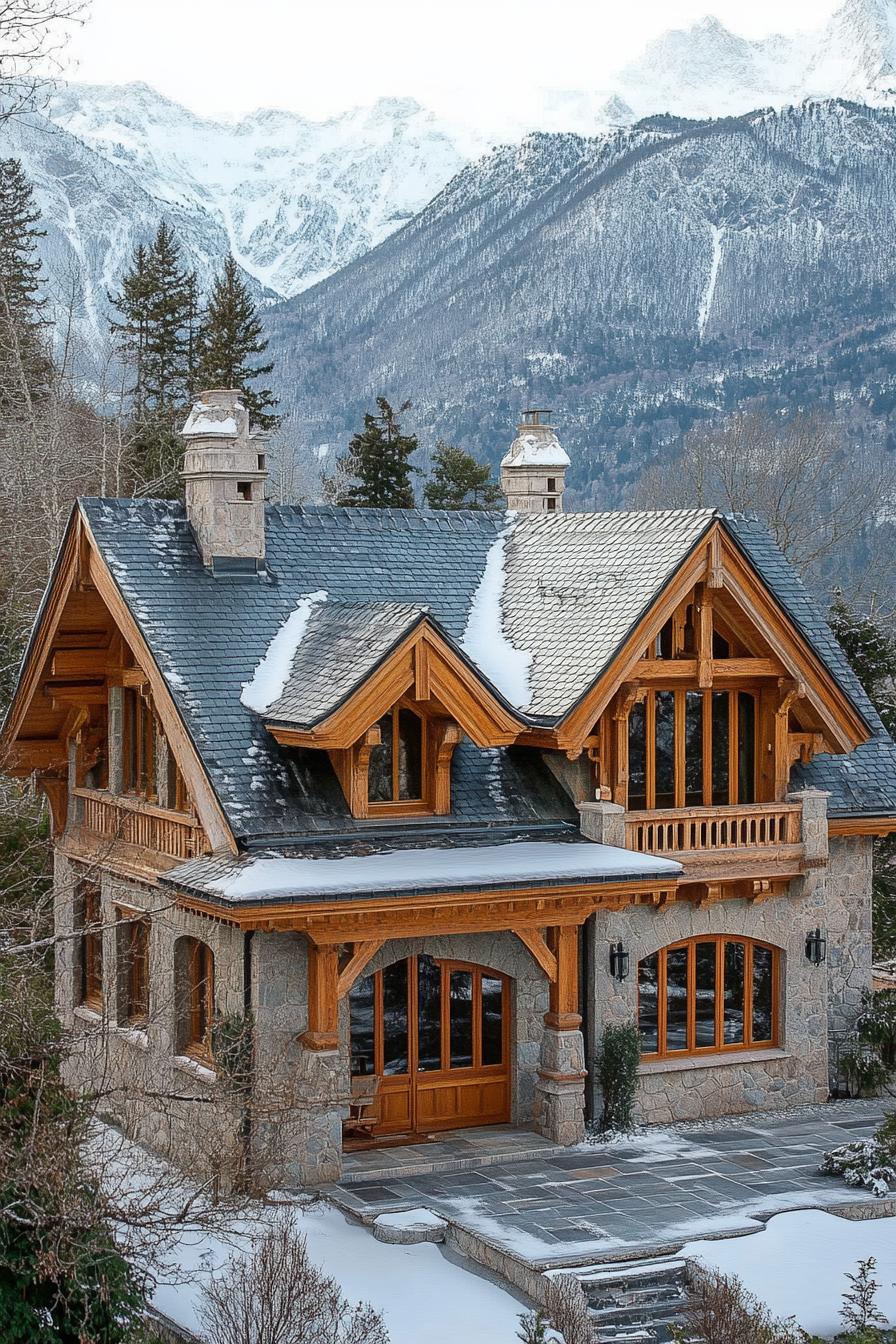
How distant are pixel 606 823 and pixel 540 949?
1801 millimetres

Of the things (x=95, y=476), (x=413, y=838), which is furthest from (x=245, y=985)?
(x=95, y=476)

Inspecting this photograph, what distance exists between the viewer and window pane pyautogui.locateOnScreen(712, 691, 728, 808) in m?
23.4

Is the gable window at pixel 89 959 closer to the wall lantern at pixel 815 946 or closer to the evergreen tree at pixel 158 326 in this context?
the wall lantern at pixel 815 946

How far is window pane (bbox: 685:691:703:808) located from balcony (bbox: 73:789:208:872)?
6.32 metres

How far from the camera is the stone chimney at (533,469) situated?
1132 inches

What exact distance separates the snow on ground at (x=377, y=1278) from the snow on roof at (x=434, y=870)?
295 cm

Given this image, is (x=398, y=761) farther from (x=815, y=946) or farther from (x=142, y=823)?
(x=815, y=946)

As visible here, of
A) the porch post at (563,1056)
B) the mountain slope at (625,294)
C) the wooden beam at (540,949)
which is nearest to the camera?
the wooden beam at (540,949)

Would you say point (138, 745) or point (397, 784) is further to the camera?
point (138, 745)

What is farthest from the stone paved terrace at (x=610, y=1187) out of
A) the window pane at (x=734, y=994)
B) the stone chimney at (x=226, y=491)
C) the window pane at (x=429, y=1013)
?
the stone chimney at (x=226, y=491)

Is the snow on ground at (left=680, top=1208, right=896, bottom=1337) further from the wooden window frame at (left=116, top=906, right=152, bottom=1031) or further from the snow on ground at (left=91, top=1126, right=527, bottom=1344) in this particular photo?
the wooden window frame at (left=116, top=906, right=152, bottom=1031)

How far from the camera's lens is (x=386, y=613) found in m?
21.2

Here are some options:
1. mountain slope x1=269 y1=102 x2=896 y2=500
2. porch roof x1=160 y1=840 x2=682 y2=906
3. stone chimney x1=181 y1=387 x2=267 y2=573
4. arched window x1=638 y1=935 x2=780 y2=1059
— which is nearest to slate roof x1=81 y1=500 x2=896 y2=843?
stone chimney x1=181 y1=387 x2=267 y2=573

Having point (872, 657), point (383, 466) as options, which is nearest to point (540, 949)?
point (872, 657)
